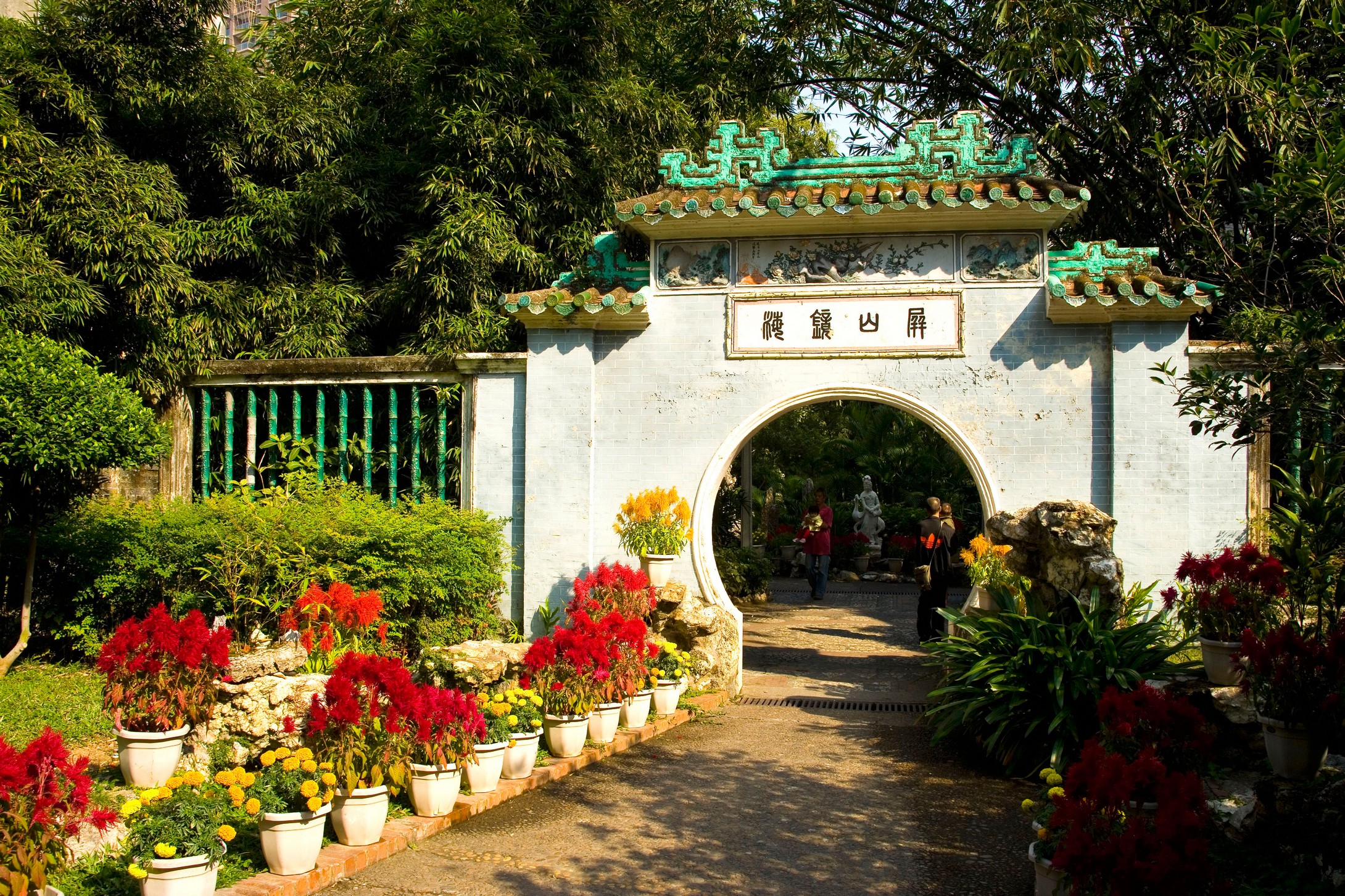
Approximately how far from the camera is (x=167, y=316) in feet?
31.4

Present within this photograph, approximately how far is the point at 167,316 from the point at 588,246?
12.7 ft

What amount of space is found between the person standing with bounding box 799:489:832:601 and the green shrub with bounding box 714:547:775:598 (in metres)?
0.62

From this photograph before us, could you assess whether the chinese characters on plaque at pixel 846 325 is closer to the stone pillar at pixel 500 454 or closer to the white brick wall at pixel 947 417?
the white brick wall at pixel 947 417

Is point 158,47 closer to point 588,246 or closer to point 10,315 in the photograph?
point 10,315

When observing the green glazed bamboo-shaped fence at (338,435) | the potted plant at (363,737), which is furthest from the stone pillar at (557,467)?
the potted plant at (363,737)

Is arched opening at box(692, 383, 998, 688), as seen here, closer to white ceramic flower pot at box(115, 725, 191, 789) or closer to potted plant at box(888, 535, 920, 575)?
white ceramic flower pot at box(115, 725, 191, 789)

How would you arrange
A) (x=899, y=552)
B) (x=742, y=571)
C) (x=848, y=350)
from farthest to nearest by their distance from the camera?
(x=899, y=552), (x=742, y=571), (x=848, y=350)

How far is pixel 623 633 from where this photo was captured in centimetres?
713

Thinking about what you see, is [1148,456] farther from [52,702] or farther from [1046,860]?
[52,702]

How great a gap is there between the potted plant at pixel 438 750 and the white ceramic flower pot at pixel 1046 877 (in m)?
2.69

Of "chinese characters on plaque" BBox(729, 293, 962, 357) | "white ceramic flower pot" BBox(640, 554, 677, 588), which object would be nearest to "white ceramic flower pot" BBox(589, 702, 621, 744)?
"white ceramic flower pot" BBox(640, 554, 677, 588)

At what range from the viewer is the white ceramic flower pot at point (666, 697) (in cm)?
763

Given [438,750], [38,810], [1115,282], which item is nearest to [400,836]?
[438,750]

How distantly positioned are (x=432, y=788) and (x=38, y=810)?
6.14 ft
